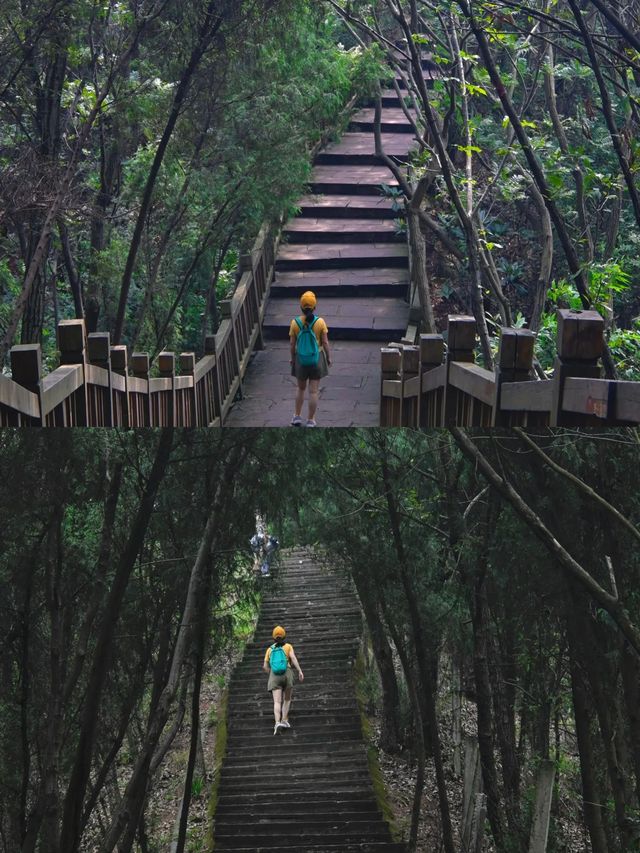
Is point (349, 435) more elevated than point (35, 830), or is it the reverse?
point (349, 435)

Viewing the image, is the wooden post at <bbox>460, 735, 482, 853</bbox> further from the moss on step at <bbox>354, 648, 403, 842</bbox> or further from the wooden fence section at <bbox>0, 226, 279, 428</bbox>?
the wooden fence section at <bbox>0, 226, 279, 428</bbox>

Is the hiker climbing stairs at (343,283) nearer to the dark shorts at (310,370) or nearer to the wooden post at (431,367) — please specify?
the dark shorts at (310,370)

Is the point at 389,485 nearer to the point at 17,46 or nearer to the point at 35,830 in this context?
the point at 35,830

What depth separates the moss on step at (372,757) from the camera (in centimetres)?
307

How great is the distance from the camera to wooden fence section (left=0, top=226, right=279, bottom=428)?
12.3ft

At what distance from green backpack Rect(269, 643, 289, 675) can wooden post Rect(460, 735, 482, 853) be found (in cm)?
62

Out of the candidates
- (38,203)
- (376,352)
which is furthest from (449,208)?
(38,203)

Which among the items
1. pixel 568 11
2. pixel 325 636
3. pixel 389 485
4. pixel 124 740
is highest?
pixel 568 11

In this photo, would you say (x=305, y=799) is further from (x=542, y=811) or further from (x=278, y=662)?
(x=542, y=811)

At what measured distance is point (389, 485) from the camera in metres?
3.22

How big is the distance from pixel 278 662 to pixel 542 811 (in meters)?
0.92

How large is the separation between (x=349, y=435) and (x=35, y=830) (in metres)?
1.53

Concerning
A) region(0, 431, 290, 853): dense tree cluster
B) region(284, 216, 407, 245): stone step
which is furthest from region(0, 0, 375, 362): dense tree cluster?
region(0, 431, 290, 853): dense tree cluster

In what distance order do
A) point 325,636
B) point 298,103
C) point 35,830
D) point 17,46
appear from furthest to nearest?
point 298,103 < point 17,46 < point 325,636 < point 35,830
